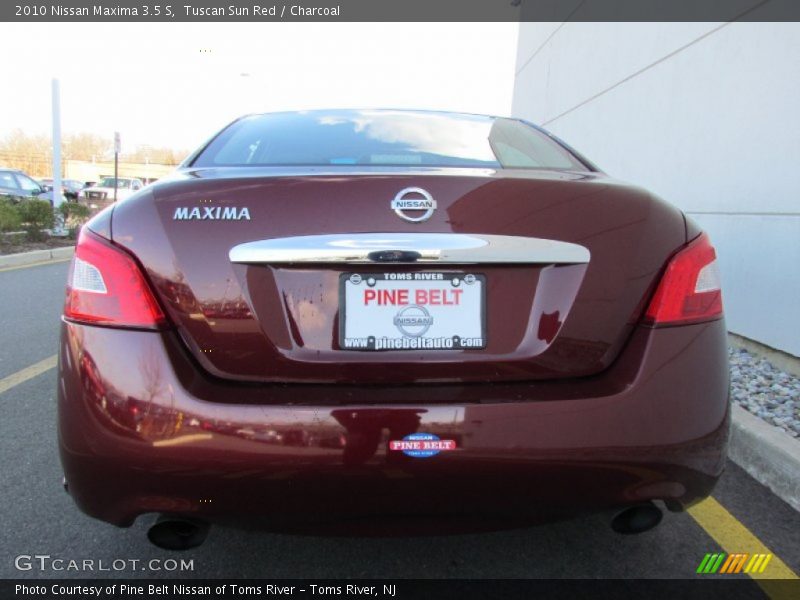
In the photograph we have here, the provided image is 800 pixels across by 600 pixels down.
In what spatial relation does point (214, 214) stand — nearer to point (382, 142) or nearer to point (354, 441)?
point (354, 441)

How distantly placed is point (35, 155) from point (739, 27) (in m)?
69.6

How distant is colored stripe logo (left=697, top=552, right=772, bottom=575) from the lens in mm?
1922

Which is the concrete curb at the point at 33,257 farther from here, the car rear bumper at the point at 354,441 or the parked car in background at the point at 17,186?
the car rear bumper at the point at 354,441

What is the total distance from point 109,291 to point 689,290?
4.92 ft

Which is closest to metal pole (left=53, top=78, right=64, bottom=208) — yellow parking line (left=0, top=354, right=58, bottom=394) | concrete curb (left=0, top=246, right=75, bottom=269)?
concrete curb (left=0, top=246, right=75, bottom=269)

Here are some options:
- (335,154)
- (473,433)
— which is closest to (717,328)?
(473,433)

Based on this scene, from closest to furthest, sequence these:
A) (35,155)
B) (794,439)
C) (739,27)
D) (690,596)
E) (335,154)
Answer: (690,596) → (335,154) → (794,439) → (739,27) → (35,155)

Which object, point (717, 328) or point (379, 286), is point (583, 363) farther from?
point (379, 286)

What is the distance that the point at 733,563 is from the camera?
1.96 meters

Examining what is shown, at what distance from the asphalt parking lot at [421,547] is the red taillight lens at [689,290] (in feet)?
2.92

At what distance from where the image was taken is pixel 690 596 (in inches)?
69.9

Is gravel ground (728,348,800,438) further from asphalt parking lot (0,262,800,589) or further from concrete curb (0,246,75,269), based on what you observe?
→ concrete curb (0,246,75,269)

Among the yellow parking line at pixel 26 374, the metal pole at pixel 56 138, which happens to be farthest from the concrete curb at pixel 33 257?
the yellow parking line at pixel 26 374

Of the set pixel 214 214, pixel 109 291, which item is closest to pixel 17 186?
pixel 109 291
